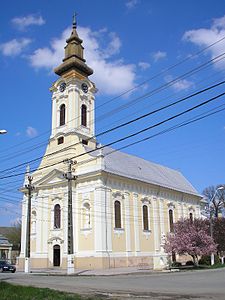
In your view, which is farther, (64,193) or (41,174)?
(41,174)

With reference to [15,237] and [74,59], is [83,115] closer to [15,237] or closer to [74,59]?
[74,59]

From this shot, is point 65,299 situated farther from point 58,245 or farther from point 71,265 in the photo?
point 58,245

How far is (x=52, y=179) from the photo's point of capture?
45.7 m

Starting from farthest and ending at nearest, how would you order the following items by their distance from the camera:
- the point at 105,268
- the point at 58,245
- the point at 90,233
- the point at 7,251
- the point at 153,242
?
the point at 7,251 → the point at 153,242 → the point at 58,245 → the point at 90,233 → the point at 105,268

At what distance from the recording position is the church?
132ft

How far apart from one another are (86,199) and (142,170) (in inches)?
501

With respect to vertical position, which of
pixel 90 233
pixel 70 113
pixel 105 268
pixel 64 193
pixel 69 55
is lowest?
pixel 105 268

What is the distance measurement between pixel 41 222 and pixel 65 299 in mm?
35032

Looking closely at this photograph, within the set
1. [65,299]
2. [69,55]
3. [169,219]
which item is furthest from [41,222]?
[65,299]

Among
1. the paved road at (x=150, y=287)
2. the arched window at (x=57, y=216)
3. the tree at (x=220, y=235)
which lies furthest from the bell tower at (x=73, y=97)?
the paved road at (x=150, y=287)

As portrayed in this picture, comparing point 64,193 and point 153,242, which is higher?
point 64,193

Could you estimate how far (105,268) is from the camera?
37562mm

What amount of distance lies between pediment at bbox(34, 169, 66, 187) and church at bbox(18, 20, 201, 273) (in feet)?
0.39

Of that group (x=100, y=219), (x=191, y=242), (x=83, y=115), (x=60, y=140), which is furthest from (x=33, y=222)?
(x=191, y=242)
